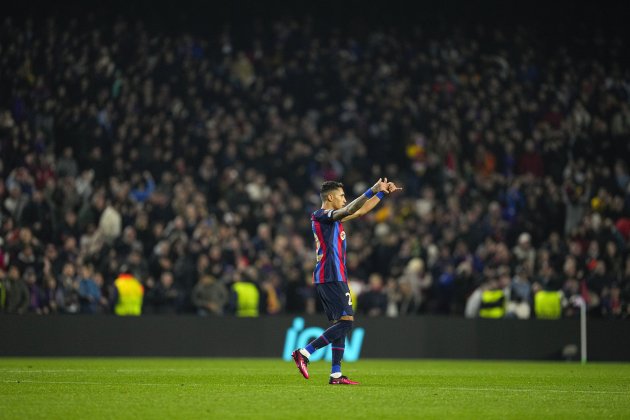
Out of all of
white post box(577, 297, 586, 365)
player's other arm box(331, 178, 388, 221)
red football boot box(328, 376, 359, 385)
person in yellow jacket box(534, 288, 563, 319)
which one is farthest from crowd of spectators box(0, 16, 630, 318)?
player's other arm box(331, 178, 388, 221)

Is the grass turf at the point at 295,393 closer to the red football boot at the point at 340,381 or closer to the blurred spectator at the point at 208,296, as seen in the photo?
the red football boot at the point at 340,381

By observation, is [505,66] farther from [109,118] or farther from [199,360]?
[199,360]

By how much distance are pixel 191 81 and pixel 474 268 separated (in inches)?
364

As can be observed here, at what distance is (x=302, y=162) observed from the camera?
28297 millimetres

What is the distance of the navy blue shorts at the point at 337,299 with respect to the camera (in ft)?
42.2

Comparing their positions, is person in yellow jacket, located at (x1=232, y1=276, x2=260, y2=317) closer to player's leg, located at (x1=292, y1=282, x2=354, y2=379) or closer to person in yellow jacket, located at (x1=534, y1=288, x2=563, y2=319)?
person in yellow jacket, located at (x1=534, y1=288, x2=563, y2=319)

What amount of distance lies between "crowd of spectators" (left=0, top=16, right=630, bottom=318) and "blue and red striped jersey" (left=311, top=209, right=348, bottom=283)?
9.74m

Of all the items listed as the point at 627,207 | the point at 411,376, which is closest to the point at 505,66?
the point at 627,207

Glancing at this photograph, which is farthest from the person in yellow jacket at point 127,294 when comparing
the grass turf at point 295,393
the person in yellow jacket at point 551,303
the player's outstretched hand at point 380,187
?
the player's outstretched hand at point 380,187

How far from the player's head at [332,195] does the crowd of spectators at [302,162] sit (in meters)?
9.87

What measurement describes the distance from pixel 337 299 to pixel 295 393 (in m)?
1.66

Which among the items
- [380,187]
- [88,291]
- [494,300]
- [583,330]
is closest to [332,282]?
[380,187]

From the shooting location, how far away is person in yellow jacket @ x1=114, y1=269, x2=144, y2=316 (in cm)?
2202

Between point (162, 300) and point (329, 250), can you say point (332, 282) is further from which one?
point (162, 300)
